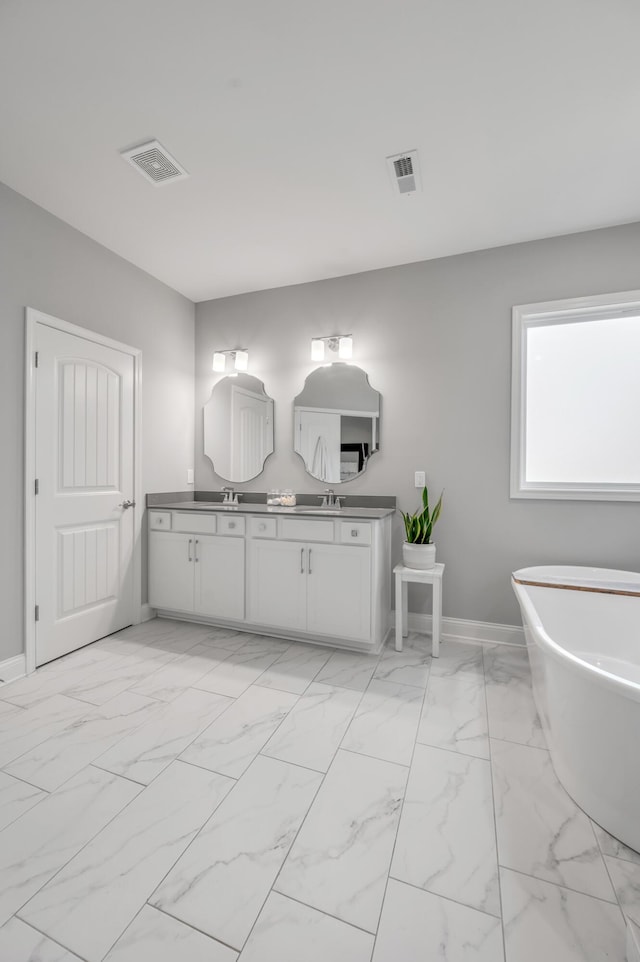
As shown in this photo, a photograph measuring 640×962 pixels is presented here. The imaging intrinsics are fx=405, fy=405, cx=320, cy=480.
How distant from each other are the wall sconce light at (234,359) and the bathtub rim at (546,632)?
2.47 meters

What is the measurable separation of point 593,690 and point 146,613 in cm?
278

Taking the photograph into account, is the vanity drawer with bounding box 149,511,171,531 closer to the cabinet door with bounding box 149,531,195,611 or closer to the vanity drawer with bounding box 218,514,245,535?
the cabinet door with bounding box 149,531,195,611

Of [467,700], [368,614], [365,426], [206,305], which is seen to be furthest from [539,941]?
[206,305]

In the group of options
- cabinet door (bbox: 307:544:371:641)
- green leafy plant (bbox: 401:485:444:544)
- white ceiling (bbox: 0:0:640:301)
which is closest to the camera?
white ceiling (bbox: 0:0:640:301)

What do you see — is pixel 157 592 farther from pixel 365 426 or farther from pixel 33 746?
pixel 365 426

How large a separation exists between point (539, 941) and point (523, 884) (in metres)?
0.14

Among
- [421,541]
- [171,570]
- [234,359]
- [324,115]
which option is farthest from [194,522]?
[324,115]

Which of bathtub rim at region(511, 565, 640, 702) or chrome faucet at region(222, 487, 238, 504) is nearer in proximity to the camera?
bathtub rim at region(511, 565, 640, 702)

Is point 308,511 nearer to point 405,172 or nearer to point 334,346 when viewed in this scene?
point 334,346

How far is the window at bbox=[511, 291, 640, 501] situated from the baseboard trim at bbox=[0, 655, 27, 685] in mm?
2988

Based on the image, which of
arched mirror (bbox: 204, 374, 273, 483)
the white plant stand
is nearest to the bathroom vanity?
the white plant stand

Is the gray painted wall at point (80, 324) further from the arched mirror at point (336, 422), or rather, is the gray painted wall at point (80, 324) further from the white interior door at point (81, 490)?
the arched mirror at point (336, 422)

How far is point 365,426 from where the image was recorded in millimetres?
2955

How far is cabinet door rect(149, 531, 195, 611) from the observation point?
2.87 meters
